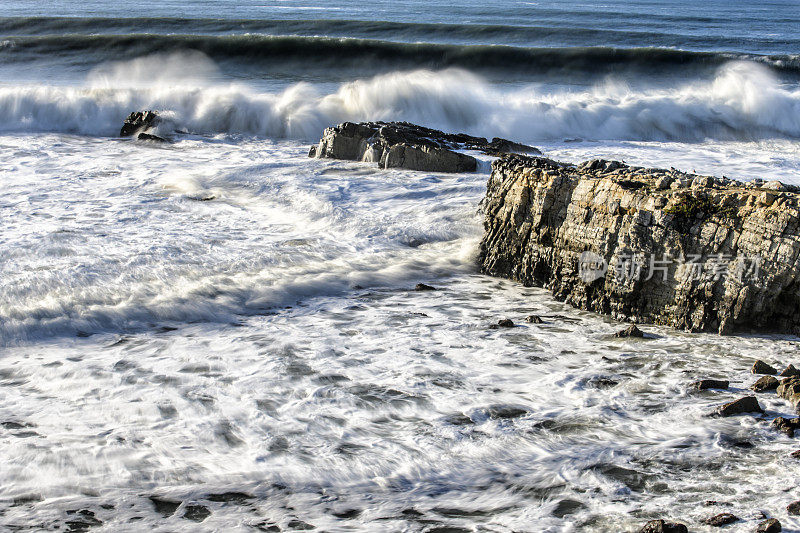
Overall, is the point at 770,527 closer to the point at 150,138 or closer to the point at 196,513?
the point at 196,513

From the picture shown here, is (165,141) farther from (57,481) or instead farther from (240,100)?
(57,481)

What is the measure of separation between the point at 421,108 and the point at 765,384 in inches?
519

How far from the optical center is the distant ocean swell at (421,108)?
51.1 feet

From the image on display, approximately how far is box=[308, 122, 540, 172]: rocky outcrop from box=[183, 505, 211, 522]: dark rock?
7.96 metres

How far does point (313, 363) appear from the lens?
5.35m

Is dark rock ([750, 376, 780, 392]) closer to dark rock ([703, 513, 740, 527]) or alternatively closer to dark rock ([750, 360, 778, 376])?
dark rock ([750, 360, 778, 376])

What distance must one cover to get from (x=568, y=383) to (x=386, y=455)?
4.89 ft

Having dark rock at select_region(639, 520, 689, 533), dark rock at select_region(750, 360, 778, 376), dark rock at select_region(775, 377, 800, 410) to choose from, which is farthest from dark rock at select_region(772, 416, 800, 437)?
dark rock at select_region(639, 520, 689, 533)

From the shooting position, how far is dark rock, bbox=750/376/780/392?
4.78 m

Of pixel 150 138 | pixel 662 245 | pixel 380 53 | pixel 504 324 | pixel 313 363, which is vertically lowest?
pixel 313 363

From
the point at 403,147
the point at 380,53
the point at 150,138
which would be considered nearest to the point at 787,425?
the point at 403,147

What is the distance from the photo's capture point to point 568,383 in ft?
16.5

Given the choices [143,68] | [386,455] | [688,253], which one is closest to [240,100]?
[143,68]

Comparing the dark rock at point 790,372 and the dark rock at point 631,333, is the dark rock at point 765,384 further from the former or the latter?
the dark rock at point 631,333
